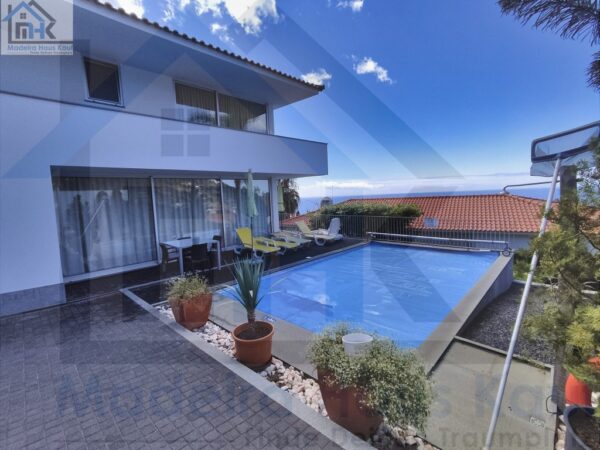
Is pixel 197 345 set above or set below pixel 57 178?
below

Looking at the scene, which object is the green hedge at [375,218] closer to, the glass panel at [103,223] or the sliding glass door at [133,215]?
the sliding glass door at [133,215]

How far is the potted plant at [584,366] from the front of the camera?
2.15 m

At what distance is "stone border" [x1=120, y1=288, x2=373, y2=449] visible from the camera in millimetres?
2896

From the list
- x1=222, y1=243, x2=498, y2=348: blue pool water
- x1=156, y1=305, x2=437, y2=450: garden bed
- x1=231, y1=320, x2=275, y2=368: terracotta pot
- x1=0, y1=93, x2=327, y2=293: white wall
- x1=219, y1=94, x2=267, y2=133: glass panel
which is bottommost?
x1=222, y1=243, x2=498, y2=348: blue pool water

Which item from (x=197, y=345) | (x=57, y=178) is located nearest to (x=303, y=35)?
(x=57, y=178)

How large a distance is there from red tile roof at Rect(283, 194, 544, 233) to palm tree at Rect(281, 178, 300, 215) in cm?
897

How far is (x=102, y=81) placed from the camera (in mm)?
8633

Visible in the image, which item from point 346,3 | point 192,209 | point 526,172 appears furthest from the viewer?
point 346,3

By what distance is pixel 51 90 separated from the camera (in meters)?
7.64

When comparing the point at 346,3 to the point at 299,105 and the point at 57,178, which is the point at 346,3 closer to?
the point at 299,105

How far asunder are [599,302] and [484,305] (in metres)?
5.58

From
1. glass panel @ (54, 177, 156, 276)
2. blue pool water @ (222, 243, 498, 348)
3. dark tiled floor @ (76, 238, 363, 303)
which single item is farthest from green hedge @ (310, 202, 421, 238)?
glass panel @ (54, 177, 156, 276)

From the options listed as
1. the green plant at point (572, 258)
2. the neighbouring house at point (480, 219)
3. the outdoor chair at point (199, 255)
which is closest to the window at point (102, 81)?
the outdoor chair at point (199, 255)

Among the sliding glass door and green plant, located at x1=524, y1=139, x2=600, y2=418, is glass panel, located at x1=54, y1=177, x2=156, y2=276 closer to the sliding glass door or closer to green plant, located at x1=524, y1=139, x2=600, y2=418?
the sliding glass door
